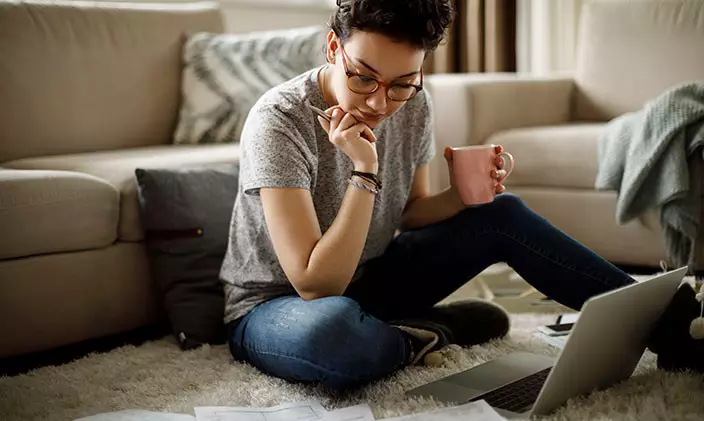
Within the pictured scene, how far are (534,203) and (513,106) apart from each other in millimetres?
445

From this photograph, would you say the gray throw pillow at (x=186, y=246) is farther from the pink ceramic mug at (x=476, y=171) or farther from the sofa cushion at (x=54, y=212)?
the pink ceramic mug at (x=476, y=171)

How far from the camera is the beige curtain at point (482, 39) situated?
12.6ft

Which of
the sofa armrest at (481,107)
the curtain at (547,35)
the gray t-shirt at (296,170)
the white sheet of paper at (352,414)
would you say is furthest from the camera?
the curtain at (547,35)

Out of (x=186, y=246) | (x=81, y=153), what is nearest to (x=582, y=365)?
(x=186, y=246)

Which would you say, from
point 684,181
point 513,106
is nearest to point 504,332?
point 684,181

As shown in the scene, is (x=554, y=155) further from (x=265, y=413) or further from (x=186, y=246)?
(x=265, y=413)

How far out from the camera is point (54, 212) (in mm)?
1722

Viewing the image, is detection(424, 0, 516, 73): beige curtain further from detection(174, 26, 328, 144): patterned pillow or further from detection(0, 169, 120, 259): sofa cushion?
detection(0, 169, 120, 259): sofa cushion

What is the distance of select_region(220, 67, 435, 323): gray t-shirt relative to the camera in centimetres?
140

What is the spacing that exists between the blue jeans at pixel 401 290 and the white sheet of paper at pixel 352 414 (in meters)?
0.05

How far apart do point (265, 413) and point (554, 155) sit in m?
1.49

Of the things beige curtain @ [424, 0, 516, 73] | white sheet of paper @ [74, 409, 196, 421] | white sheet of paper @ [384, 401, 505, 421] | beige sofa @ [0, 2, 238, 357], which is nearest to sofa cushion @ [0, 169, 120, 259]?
beige sofa @ [0, 2, 238, 357]

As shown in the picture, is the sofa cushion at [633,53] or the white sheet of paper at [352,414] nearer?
the white sheet of paper at [352,414]

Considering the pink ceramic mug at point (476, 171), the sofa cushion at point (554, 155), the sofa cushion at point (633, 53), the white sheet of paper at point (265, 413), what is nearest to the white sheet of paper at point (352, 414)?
the white sheet of paper at point (265, 413)
